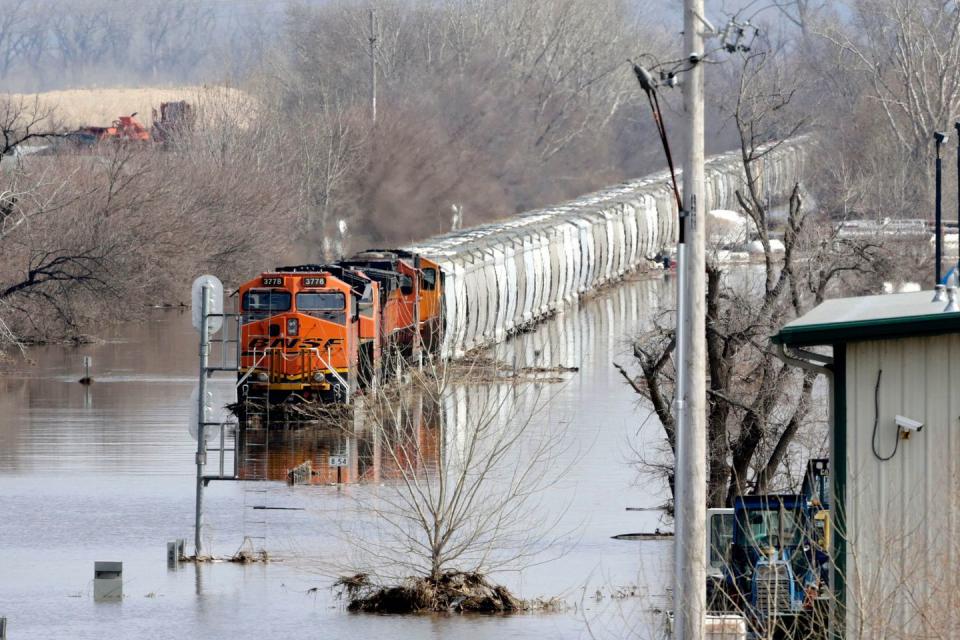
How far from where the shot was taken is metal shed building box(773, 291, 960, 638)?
40.6 feet

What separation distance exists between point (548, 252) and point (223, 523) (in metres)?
29.9

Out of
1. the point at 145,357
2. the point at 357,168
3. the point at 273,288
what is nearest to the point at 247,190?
the point at 357,168

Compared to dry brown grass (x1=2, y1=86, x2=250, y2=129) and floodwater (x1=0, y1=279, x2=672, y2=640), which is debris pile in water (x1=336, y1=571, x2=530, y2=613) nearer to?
floodwater (x1=0, y1=279, x2=672, y2=640)

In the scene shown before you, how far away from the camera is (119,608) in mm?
18672

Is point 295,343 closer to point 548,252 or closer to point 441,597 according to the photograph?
point 441,597

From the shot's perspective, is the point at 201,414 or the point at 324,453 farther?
the point at 324,453

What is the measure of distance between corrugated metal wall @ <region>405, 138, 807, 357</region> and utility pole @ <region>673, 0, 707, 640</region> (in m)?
22.4

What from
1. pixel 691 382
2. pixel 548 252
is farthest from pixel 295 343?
pixel 691 382

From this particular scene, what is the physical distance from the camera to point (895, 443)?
12766 mm

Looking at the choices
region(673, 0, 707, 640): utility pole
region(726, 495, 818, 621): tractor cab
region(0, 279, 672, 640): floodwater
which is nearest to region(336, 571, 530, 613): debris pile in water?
region(0, 279, 672, 640): floodwater

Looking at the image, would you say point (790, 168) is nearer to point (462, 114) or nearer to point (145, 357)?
point (462, 114)

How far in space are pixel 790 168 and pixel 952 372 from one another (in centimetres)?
7325

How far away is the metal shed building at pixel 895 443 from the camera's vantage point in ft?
40.6

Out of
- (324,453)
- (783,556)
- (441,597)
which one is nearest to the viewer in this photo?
(783,556)
